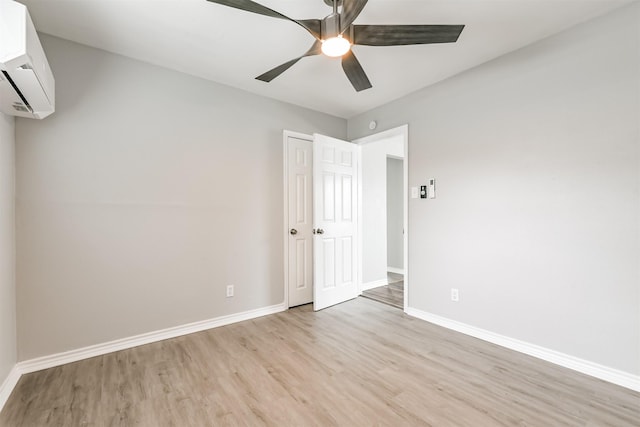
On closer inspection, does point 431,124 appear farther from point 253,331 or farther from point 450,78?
point 253,331

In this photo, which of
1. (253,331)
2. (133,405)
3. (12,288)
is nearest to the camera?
(133,405)

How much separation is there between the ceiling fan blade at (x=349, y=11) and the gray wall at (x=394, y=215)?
4323 mm

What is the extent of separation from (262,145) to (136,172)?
1.30 m

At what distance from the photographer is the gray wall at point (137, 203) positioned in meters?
2.14

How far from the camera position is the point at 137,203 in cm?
249

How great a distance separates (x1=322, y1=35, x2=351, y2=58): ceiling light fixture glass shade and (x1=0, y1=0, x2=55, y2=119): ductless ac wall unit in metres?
1.53

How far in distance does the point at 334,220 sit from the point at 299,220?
1.46 ft

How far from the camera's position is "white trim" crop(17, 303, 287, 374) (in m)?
2.09

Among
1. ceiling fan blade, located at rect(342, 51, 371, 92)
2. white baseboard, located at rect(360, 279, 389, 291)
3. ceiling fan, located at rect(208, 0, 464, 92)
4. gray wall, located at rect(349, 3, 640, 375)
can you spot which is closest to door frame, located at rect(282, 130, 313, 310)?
white baseboard, located at rect(360, 279, 389, 291)

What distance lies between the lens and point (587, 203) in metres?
2.05

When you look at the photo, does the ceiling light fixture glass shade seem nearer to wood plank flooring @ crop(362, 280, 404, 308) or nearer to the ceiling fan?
the ceiling fan

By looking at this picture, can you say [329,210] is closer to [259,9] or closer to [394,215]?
[259,9]

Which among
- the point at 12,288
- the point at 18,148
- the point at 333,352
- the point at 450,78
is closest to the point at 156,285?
the point at 12,288

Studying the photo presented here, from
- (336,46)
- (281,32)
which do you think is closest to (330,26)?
(336,46)
